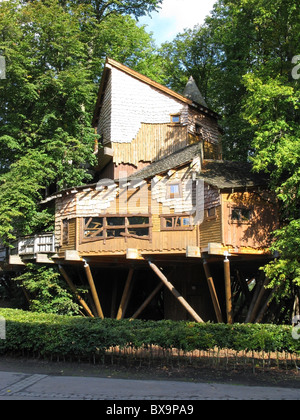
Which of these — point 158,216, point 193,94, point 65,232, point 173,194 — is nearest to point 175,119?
point 193,94

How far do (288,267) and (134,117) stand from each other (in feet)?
45.5

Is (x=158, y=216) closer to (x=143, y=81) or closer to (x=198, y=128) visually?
(x=198, y=128)

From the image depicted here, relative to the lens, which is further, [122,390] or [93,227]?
[93,227]

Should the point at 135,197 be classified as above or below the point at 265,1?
below

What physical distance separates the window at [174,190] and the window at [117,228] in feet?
5.02

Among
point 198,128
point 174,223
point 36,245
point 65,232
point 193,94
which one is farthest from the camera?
point 193,94

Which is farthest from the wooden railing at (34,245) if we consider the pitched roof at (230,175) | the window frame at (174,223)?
the pitched roof at (230,175)

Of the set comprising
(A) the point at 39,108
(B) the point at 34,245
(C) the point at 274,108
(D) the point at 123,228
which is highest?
(A) the point at 39,108

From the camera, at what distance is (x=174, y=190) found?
20000 mm

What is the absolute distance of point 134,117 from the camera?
25.7 metres

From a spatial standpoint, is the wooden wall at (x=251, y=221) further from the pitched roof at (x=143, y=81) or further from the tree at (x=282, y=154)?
the pitched roof at (x=143, y=81)

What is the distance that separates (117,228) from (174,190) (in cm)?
323

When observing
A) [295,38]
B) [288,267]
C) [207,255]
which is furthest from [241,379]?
[295,38]

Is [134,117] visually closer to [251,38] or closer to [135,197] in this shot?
[135,197]
